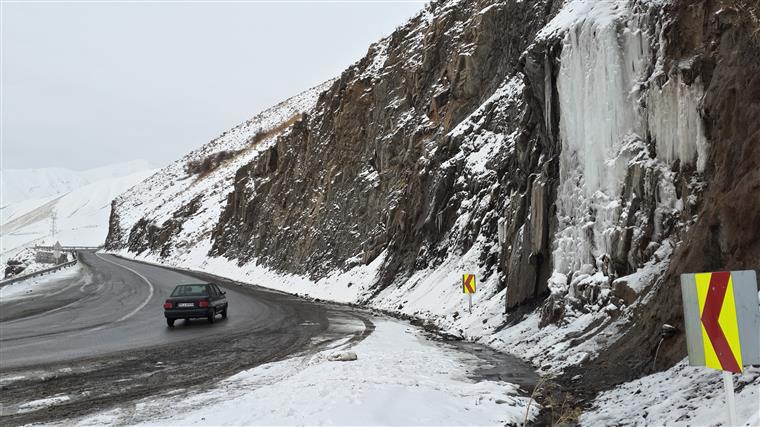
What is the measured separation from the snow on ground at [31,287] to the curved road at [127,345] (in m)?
4.50

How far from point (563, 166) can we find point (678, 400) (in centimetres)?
778

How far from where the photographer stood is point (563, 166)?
13398 mm

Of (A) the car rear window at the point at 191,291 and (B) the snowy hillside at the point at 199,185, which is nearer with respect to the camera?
(A) the car rear window at the point at 191,291

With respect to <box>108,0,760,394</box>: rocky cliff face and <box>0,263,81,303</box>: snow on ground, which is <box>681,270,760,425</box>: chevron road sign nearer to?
<box>108,0,760,394</box>: rocky cliff face

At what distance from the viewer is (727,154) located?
28.0ft

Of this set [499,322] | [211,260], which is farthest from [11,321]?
[211,260]

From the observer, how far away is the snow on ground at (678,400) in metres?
5.44

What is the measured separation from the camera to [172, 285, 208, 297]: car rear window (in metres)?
19.2

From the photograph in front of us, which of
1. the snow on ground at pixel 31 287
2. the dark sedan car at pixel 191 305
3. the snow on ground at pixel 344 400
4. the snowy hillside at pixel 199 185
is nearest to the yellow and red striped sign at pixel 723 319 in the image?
the snow on ground at pixel 344 400

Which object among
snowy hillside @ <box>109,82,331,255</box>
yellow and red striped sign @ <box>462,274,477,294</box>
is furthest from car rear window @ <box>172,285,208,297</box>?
snowy hillside @ <box>109,82,331,255</box>

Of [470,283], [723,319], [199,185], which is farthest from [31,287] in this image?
[199,185]

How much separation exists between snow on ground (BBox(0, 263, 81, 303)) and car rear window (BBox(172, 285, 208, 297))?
14549mm

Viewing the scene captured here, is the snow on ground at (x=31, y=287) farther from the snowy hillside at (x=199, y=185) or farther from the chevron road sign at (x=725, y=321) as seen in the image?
the chevron road sign at (x=725, y=321)

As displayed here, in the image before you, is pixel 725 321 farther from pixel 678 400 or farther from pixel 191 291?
pixel 191 291
